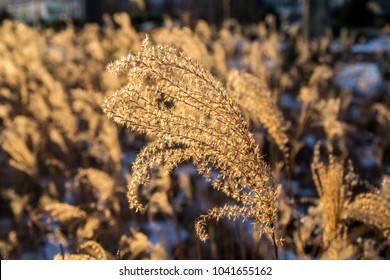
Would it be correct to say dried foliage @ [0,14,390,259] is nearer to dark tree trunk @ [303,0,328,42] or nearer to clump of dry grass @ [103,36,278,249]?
clump of dry grass @ [103,36,278,249]

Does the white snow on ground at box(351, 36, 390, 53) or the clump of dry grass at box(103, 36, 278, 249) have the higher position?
the white snow on ground at box(351, 36, 390, 53)

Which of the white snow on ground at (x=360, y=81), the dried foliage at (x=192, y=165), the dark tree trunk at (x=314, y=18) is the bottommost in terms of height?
the dried foliage at (x=192, y=165)

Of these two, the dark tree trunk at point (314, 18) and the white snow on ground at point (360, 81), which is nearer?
the white snow on ground at point (360, 81)

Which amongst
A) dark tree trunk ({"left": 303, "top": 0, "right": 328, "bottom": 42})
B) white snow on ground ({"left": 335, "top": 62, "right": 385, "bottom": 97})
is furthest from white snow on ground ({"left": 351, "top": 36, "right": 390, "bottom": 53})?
white snow on ground ({"left": 335, "top": 62, "right": 385, "bottom": 97})

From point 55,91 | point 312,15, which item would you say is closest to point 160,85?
point 55,91

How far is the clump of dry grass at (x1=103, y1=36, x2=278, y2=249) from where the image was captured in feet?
4.24

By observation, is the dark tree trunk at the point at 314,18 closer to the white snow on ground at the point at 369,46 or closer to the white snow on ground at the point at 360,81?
the white snow on ground at the point at 360,81

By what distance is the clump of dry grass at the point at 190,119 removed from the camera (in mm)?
1293

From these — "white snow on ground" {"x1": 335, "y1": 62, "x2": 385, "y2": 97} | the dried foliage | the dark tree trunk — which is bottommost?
the dried foliage

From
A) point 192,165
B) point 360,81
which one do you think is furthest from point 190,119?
point 360,81

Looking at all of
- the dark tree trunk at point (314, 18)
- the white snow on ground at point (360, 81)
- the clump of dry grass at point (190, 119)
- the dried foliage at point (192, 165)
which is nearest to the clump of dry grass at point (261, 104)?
the dried foliage at point (192, 165)

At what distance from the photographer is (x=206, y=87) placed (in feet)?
4.28
